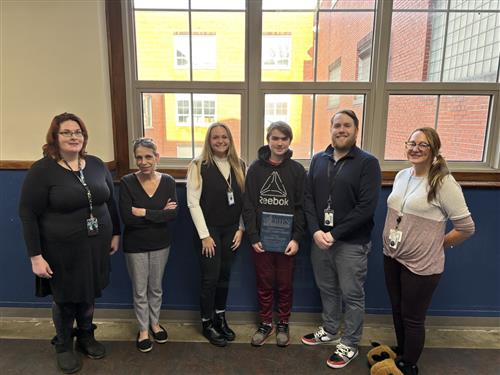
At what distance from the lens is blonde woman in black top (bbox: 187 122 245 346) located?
2059mm

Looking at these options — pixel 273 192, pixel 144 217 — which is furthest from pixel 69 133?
pixel 273 192

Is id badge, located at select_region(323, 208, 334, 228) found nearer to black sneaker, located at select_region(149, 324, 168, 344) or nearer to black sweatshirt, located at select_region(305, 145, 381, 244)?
black sweatshirt, located at select_region(305, 145, 381, 244)

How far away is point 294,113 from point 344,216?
945 millimetres

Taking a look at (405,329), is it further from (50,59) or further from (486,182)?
(50,59)

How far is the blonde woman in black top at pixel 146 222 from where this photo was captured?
1.99 metres

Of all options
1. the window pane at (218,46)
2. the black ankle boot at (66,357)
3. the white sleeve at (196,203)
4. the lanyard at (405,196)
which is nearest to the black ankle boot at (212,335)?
the white sleeve at (196,203)

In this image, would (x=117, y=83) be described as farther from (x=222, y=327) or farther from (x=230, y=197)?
(x=222, y=327)

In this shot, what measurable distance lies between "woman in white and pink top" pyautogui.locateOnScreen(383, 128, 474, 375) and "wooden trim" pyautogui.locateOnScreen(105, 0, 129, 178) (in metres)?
1.87

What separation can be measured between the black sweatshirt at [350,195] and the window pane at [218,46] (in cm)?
100

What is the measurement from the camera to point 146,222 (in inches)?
79.6

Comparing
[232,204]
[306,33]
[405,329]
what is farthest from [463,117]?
[232,204]

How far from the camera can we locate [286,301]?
2232 mm

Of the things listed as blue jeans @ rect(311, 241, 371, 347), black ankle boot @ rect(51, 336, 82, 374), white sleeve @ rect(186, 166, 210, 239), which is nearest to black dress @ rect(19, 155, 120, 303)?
black ankle boot @ rect(51, 336, 82, 374)

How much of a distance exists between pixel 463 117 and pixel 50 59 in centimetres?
295
